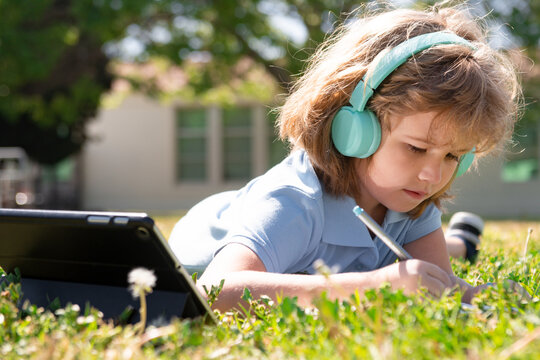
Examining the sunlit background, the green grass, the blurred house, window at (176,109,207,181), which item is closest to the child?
the green grass

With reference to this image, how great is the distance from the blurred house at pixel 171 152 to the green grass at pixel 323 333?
18.0m

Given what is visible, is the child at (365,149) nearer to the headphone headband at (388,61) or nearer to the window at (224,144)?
the headphone headband at (388,61)

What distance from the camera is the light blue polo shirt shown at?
2342 mm

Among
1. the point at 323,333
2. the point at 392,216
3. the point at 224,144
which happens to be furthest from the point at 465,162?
the point at 224,144

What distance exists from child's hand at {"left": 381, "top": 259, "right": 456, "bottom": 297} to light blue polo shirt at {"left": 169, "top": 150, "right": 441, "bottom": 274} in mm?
378

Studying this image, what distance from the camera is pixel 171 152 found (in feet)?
68.5

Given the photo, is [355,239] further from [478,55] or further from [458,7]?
[458,7]

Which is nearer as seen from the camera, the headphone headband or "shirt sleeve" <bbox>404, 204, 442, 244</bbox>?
the headphone headband

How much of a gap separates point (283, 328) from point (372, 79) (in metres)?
1.21

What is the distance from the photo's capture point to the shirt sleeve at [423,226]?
3.02 m

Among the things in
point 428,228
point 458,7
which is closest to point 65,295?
point 428,228

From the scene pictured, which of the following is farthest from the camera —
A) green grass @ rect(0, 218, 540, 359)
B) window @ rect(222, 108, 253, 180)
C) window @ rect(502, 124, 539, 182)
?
window @ rect(222, 108, 253, 180)

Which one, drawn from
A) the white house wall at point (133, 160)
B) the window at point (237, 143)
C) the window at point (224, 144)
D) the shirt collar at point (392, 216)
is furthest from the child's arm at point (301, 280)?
the white house wall at point (133, 160)

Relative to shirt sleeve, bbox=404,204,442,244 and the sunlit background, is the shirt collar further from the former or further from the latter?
the sunlit background
